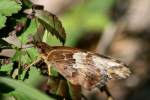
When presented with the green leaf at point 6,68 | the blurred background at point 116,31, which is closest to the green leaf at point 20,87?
the green leaf at point 6,68

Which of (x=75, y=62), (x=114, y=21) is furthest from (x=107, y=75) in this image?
(x=114, y=21)

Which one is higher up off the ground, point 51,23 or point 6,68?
point 51,23

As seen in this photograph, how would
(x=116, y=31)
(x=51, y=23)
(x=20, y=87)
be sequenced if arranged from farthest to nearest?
(x=116, y=31) < (x=51, y=23) < (x=20, y=87)

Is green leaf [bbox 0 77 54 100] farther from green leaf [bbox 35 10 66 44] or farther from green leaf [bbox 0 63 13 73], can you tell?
green leaf [bbox 35 10 66 44]

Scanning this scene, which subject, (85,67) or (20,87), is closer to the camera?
(20,87)

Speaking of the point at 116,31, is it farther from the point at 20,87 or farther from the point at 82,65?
the point at 20,87

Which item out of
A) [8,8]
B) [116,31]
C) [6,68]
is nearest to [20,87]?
[6,68]

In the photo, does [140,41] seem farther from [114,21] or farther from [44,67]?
[44,67]

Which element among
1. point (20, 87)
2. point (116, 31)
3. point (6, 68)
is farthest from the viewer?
point (116, 31)
